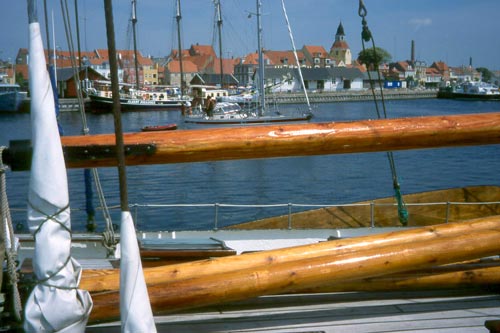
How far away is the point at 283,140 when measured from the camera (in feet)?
10.9

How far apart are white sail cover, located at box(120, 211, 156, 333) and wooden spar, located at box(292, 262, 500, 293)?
55.9 inches

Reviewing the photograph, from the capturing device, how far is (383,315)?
330 cm

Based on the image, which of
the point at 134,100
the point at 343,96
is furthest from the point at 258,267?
the point at 343,96

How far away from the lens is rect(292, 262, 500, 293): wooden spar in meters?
3.54

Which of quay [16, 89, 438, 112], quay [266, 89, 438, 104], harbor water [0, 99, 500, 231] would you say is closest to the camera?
harbor water [0, 99, 500, 231]

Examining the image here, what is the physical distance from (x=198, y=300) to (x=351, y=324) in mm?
929

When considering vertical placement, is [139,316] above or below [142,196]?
above

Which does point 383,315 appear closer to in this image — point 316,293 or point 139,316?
point 316,293

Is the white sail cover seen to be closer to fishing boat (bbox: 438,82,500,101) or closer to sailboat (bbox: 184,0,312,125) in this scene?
sailboat (bbox: 184,0,312,125)

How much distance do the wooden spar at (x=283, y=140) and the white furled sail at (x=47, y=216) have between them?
780 mm

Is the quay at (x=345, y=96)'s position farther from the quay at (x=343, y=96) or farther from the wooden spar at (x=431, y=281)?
the wooden spar at (x=431, y=281)

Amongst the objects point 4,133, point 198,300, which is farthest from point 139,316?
point 4,133

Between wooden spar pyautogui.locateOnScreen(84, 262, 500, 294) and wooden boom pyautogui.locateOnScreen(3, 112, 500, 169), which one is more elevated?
wooden boom pyautogui.locateOnScreen(3, 112, 500, 169)

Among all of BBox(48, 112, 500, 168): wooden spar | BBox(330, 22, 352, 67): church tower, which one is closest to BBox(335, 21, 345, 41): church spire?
BBox(330, 22, 352, 67): church tower
